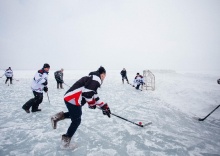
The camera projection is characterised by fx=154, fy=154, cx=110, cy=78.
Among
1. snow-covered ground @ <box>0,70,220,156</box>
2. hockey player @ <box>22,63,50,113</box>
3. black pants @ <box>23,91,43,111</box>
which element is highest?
hockey player @ <box>22,63,50,113</box>

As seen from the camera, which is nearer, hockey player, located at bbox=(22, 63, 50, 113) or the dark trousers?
the dark trousers

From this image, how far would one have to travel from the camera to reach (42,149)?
11.9ft

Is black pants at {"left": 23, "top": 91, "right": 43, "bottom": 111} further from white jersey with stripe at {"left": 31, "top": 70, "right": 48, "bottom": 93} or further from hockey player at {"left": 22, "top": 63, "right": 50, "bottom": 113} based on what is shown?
white jersey with stripe at {"left": 31, "top": 70, "right": 48, "bottom": 93}

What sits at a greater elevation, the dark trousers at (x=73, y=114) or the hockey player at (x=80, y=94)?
the hockey player at (x=80, y=94)

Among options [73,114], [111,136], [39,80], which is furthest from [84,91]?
[39,80]

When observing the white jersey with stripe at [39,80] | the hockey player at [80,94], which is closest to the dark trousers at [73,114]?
the hockey player at [80,94]

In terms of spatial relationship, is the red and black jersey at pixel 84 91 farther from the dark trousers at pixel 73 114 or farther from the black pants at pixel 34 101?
the black pants at pixel 34 101

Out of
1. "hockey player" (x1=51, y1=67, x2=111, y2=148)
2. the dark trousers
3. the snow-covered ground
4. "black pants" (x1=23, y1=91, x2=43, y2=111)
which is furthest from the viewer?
"black pants" (x1=23, y1=91, x2=43, y2=111)

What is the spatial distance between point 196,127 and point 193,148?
1.83 metres

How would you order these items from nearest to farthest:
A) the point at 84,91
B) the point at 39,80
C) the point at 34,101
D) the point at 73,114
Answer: the point at 84,91, the point at 73,114, the point at 39,80, the point at 34,101

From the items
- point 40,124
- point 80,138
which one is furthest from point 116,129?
point 40,124

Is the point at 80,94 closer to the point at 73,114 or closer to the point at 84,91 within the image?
the point at 84,91

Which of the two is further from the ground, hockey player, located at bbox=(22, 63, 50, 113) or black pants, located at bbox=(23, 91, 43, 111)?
hockey player, located at bbox=(22, 63, 50, 113)

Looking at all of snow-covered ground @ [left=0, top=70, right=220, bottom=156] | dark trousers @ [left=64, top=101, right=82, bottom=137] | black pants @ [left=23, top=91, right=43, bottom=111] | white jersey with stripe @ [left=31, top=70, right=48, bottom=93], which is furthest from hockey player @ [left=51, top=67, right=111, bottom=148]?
black pants @ [left=23, top=91, right=43, bottom=111]
